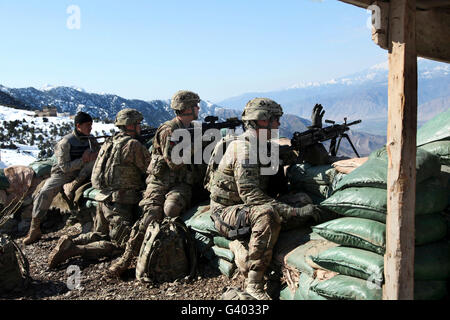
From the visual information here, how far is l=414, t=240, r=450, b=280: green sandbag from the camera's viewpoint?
9.54 ft

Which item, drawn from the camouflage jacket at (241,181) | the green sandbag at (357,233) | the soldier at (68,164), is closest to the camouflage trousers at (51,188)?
the soldier at (68,164)

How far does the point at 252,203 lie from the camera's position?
4.00m

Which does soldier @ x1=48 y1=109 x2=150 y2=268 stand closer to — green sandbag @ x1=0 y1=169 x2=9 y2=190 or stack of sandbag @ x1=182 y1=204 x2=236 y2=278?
stack of sandbag @ x1=182 y1=204 x2=236 y2=278

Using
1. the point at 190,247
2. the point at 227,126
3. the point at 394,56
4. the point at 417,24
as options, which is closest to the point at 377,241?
the point at 394,56

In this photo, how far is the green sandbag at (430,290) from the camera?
113 inches

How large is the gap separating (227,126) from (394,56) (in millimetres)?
3416

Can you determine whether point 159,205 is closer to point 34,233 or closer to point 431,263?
point 34,233

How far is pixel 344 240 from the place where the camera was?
3217 mm

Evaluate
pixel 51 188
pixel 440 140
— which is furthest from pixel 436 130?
pixel 51 188

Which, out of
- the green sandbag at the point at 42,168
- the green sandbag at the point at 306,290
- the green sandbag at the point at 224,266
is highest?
the green sandbag at the point at 42,168

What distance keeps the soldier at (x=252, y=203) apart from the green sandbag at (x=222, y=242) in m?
0.29

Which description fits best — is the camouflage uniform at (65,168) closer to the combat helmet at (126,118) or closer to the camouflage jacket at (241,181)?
the combat helmet at (126,118)

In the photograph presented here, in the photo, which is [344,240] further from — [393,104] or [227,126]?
[227,126]

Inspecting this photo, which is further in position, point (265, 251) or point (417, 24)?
point (265, 251)
